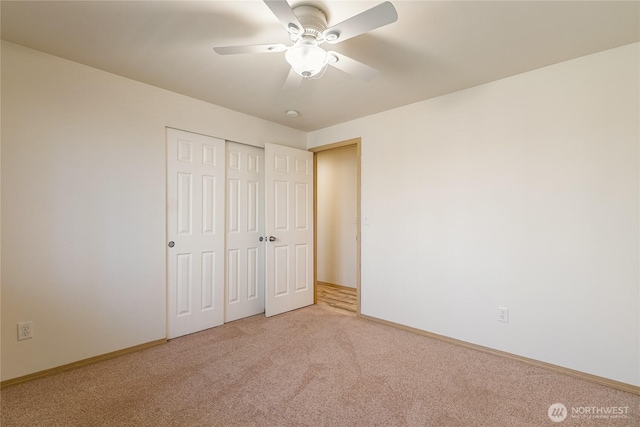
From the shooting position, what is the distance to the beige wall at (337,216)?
4.89m

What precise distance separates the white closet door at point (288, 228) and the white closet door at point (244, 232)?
7.3 inches

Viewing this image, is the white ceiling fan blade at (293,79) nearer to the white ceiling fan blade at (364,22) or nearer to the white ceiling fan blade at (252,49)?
the white ceiling fan blade at (252,49)

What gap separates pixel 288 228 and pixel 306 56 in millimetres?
2347

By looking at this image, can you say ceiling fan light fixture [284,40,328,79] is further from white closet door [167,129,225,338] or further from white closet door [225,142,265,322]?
white closet door [225,142,265,322]

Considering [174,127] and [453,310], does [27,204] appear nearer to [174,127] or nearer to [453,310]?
[174,127]

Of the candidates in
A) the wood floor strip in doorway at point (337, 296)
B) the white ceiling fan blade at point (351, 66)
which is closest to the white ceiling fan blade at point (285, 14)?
the white ceiling fan blade at point (351, 66)

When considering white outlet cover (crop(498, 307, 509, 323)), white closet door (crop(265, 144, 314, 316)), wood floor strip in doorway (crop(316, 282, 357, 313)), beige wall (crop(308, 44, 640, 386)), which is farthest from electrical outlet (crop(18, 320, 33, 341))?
white outlet cover (crop(498, 307, 509, 323))

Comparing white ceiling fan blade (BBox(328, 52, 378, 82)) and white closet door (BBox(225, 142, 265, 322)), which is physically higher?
white ceiling fan blade (BBox(328, 52, 378, 82))

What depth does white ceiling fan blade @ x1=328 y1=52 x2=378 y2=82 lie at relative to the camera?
1.74 m

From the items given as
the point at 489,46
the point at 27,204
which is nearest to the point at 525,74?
the point at 489,46

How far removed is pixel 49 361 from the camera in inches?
84.7

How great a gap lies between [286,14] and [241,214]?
7.76 ft

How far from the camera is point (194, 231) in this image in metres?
2.98

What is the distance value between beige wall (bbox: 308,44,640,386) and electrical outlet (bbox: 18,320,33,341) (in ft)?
9.88
